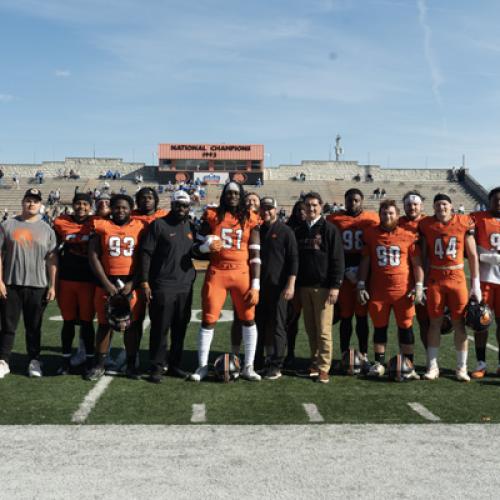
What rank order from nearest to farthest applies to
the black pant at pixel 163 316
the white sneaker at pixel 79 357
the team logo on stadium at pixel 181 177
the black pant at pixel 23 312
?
1. the black pant at pixel 163 316
2. the black pant at pixel 23 312
3. the white sneaker at pixel 79 357
4. the team logo on stadium at pixel 181 177

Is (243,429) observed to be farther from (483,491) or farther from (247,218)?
(247,218)

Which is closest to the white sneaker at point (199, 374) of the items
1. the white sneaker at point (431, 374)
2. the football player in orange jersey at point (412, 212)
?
the white sneaker at point (431, 374)

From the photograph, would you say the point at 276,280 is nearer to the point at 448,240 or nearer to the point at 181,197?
the point at 181,197

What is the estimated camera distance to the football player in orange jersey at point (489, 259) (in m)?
5.85

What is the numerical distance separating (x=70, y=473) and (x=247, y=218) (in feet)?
9.51

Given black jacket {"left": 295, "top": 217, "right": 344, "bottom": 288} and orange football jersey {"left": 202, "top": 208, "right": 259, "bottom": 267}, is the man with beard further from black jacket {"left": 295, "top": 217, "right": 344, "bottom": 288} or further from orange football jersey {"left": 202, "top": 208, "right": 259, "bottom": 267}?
black jacket {"left": 295, "top": 217, "right": 344, "bottom": 288}

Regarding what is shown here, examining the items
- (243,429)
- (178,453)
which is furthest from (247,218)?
(178,453)

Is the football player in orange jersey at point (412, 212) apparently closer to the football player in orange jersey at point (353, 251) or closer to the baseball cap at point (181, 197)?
the football player in orange jersey at point (353, 251)

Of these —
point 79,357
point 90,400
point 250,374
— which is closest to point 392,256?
point 250,374

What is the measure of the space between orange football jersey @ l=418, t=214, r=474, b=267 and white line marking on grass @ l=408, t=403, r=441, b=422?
144 centimetres

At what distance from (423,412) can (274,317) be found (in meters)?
1.70

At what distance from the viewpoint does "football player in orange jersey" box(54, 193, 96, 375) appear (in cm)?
584

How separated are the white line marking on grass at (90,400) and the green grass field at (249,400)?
0.14 ft

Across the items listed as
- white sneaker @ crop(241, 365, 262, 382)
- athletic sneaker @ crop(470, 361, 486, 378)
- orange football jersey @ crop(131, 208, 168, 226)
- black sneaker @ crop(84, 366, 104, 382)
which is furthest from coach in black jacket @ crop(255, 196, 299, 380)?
athletic sneaker @ crop(470, 361, 486, 378)
